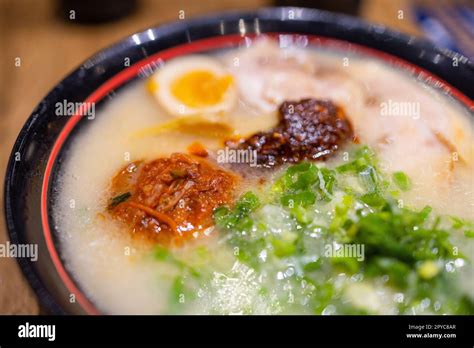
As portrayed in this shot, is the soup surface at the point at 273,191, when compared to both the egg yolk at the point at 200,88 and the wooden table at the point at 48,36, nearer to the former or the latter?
the egg yolk at the point at 200,88

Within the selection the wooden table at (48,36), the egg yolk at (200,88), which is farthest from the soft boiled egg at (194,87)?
the wooden table at (48,36)

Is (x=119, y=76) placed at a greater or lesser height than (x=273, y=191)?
greater

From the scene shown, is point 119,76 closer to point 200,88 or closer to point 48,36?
point 200,88

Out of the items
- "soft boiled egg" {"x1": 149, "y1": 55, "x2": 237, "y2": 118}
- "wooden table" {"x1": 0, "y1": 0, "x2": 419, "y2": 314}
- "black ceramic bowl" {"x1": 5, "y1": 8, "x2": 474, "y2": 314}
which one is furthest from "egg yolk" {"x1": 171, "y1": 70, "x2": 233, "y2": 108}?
"wooden table" {"x1": 0, "y1": 0, "x2": 419, "y2": 314}

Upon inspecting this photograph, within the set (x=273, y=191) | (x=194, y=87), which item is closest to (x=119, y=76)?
(x=194, y=87)

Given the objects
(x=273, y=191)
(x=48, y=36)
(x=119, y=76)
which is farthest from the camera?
(x=48, y=36)

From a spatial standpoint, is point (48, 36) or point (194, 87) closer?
point (194, 87)

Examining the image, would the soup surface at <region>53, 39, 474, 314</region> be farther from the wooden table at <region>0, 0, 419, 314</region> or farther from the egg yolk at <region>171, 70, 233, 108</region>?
the wooden table at <region>0, 0, 419, 314</region>

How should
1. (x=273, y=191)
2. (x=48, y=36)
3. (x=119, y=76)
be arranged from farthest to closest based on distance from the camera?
(x=48, y=36) → (x=119, y=76) → (x=273, y=191)
